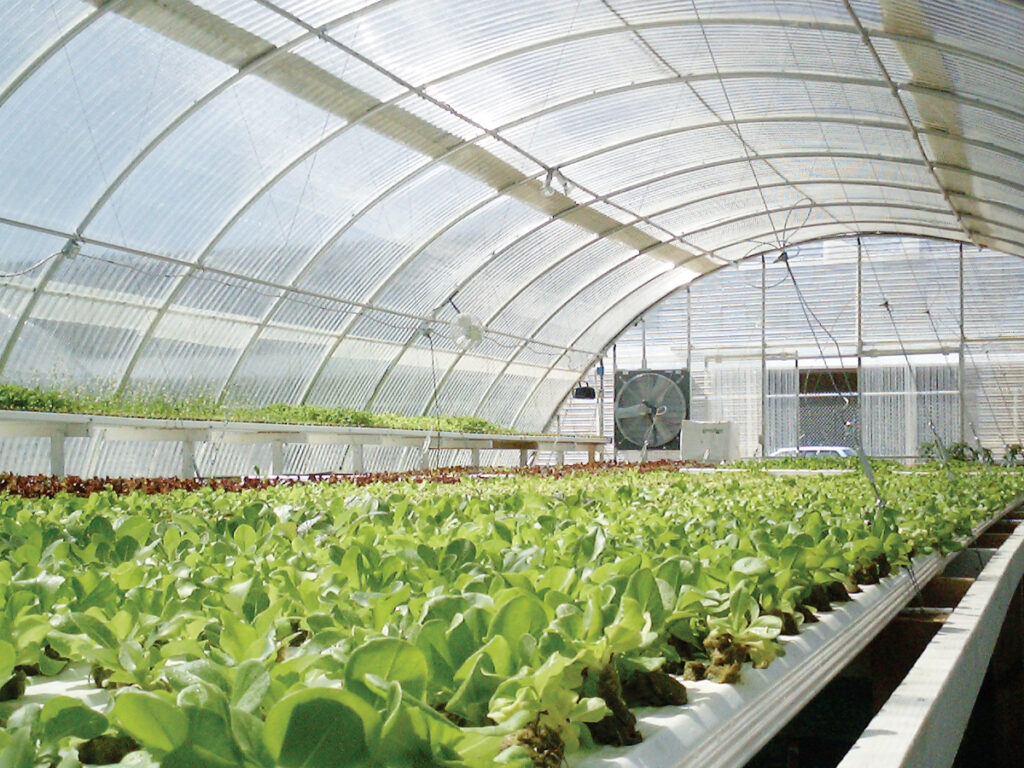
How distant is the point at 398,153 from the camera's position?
14133 millimetres

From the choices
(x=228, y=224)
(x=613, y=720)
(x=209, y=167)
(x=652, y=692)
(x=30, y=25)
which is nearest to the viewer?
(x=613, y=720)

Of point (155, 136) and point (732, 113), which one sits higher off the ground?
point (732, 113)

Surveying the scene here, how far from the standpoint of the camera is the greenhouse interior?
121cm

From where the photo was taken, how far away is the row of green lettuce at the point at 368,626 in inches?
32.4

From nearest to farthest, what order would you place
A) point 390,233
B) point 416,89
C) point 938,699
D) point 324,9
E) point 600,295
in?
point 938,699, point 324,9, point 416,89, point 390,233, point 600,295

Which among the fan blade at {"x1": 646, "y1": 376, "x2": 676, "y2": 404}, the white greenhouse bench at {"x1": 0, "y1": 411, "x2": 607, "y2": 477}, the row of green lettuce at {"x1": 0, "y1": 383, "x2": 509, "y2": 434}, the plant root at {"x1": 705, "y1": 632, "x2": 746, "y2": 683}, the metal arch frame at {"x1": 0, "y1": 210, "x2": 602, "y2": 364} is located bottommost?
the plant root at {"x1": 705, "y1": 632, "x2": 746, "y2": 683}

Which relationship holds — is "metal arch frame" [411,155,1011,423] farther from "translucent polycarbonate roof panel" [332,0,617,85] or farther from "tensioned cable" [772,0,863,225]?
"translucent polycarbonate roof panel" [332,0,617,85]

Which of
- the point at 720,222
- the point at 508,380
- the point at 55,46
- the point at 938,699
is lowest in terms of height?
the point at 938,699

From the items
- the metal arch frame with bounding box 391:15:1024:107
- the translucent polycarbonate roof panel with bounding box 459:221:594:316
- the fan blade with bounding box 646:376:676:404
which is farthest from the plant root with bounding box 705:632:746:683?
the translucent polycarbonate roof panel with bounding box 459:221:594:316

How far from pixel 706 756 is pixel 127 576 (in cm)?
95

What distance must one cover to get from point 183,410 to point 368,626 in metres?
11.0

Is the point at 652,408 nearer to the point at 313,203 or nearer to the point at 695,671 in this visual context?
the point at 313,203

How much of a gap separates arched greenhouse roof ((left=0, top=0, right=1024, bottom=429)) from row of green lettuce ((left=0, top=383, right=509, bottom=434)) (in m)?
1.14

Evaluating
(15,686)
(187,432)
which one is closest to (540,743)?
(15,686)
